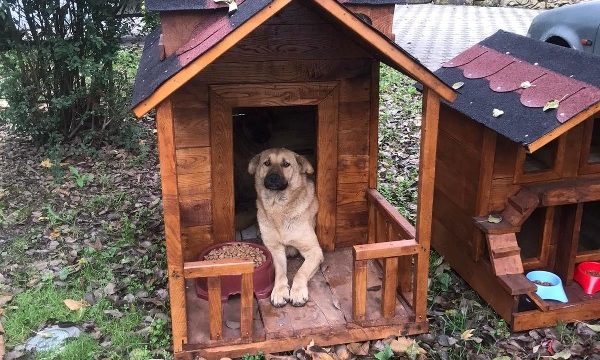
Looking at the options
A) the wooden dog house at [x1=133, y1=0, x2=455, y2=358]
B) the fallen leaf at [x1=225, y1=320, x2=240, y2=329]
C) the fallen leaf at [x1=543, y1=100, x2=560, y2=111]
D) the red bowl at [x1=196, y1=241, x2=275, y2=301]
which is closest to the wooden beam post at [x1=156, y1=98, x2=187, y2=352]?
the wooden dog house at [x1=133, y1=0, x2=455, y2=358]

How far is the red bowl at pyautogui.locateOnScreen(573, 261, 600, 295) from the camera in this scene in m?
4.37

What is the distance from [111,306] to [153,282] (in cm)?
42

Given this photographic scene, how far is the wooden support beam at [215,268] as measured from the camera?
3723 mm

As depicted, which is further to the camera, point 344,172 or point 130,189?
point 130,189

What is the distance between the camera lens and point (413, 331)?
415cm

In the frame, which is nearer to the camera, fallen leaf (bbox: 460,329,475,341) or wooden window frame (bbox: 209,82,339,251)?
fallen leaf (bbox: 460,329,475,341)

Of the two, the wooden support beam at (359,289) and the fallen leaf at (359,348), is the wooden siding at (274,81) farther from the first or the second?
the fallen leaf at (359,348)

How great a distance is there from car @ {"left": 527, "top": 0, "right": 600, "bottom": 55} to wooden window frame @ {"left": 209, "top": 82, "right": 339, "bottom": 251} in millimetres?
4318

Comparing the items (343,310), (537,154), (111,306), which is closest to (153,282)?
(111,306)

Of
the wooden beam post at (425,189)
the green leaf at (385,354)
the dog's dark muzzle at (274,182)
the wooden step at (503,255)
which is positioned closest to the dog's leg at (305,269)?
the dog's dark muzzle at (274,182)

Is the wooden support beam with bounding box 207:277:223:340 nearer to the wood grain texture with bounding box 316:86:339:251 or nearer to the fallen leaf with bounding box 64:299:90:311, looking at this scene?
the fallen leaf with bounding box 64:299:90:311

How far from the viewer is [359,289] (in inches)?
157

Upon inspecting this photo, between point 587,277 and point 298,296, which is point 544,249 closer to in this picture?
point 587,277

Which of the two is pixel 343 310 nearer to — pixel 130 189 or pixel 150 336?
pixel 150 336
